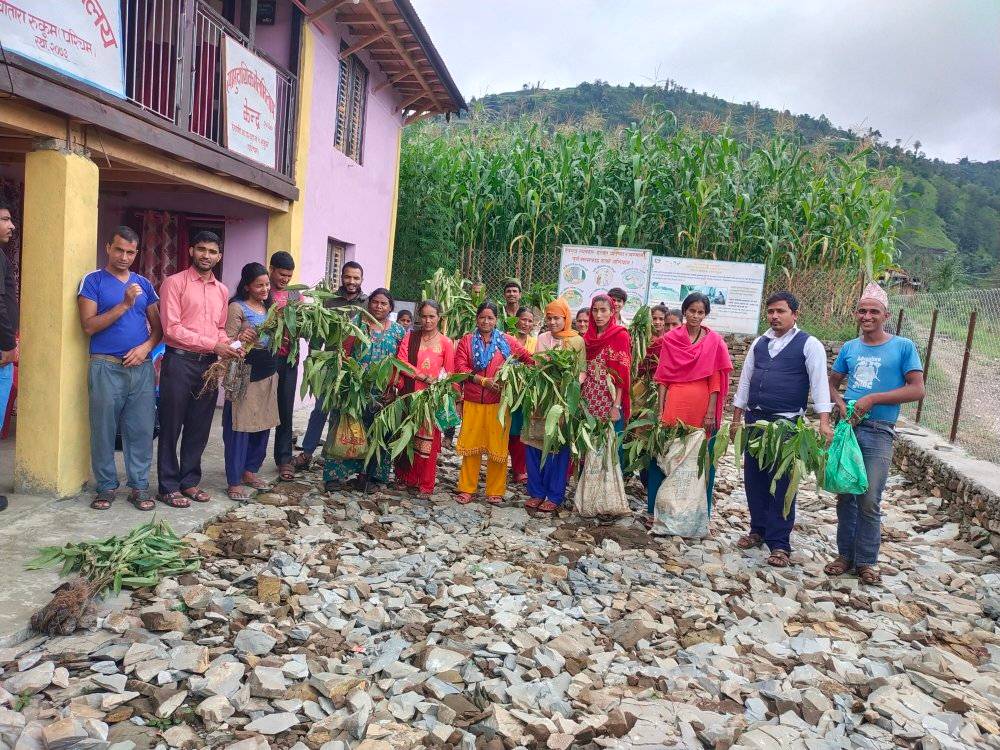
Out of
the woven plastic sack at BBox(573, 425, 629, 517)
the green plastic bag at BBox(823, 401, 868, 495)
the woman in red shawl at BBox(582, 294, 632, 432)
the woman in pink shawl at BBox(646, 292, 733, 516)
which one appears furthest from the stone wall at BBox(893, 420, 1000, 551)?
the woman in red shawl at BBox(582, 294, 632, 432)

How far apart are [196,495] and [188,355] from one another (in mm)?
1036

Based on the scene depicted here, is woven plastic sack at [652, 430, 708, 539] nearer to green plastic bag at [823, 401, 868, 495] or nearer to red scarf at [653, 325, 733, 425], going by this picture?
red scarf at [653, 325, 733, 425]

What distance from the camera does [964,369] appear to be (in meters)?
7.74

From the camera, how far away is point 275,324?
5.26 m

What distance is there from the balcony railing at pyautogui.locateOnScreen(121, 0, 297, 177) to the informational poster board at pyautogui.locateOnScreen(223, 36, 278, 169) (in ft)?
0.33

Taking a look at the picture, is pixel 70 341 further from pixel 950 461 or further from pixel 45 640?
pixel 950 461

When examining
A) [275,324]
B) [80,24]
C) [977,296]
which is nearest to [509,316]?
[275,324]

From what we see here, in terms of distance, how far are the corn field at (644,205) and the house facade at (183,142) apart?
1.34 metres

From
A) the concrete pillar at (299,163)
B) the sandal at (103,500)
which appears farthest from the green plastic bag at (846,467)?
the concrete pillar at (299,163)

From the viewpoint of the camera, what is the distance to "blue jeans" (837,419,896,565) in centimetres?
465

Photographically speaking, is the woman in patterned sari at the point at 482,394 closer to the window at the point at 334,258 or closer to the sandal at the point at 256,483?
the sandal at the point at 256,483

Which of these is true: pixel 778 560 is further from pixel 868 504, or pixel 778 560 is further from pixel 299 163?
pixel 299 163

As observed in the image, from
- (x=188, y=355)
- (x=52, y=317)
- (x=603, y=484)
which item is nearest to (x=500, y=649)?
(x=603, y=484)

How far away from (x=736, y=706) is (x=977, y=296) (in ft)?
23.3
